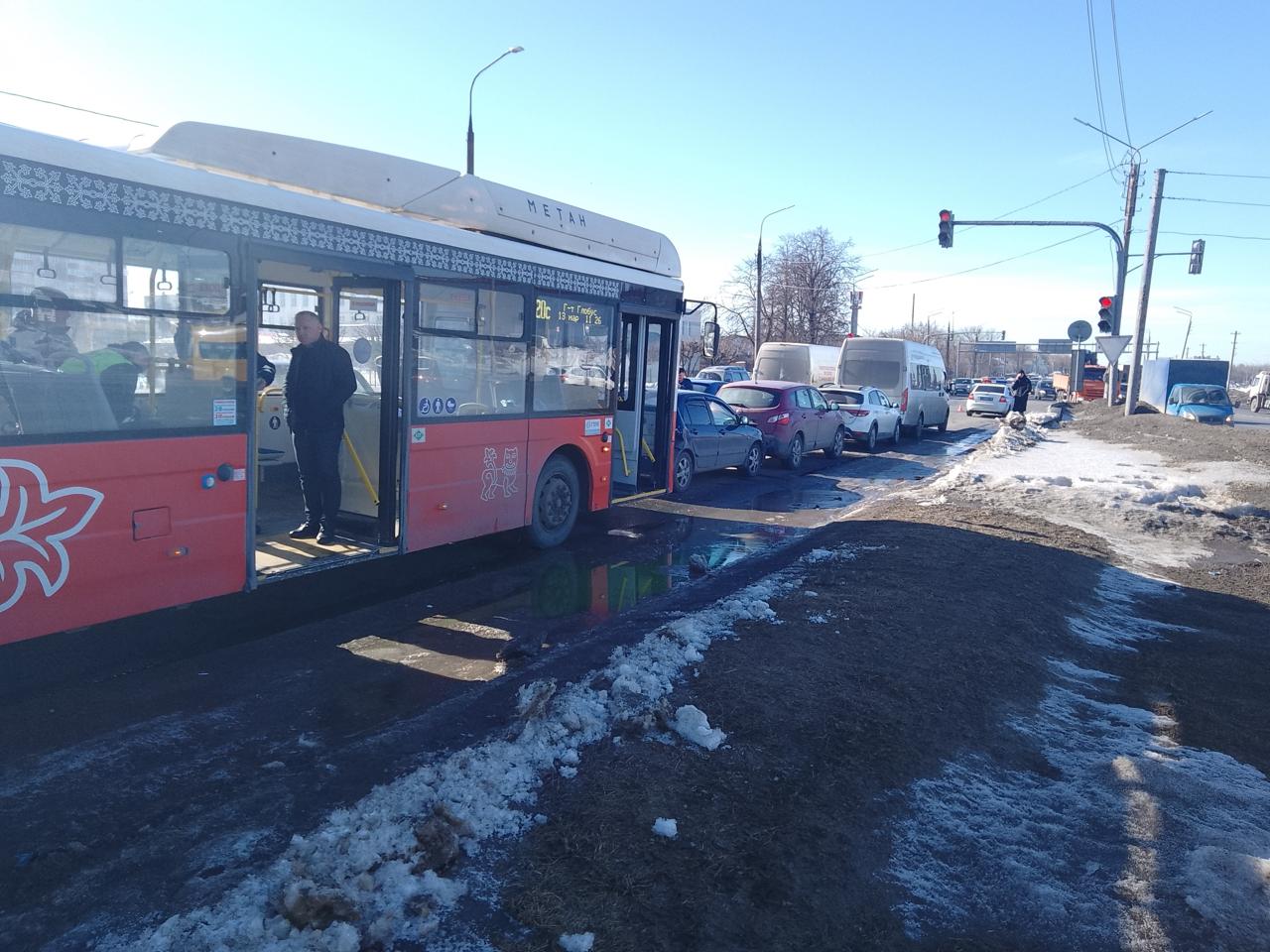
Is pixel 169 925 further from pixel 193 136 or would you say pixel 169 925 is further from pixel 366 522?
pixel 193 136

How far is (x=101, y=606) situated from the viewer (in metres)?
5.27

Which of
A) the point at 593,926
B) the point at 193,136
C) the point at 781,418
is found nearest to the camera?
the point at 593,926

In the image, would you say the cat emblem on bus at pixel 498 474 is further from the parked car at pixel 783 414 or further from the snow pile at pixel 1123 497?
the parked car at pixel 783 414

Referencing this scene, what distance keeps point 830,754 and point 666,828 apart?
1218 millimetres

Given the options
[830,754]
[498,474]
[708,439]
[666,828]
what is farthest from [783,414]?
[666,828]

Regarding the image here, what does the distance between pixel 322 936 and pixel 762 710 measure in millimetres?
2739

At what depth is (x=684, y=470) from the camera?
1416cm

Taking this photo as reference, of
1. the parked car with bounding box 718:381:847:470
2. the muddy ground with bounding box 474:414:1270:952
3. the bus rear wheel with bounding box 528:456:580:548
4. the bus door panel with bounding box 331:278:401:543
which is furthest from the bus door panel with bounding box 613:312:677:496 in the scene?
the parked car with bounding box 718:381:847:470

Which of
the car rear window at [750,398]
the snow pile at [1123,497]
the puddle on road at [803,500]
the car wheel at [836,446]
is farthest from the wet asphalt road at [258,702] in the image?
the car wheel at [836,446]

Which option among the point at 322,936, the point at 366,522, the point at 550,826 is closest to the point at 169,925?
the point at 322,936

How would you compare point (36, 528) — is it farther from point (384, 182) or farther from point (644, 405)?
point (644, 405)

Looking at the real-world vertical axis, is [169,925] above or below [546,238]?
below

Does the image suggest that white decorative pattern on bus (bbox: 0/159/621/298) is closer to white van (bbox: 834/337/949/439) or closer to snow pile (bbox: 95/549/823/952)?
snow pile (bbox: 95/549/823/952)

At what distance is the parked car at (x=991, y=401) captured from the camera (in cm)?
4341
